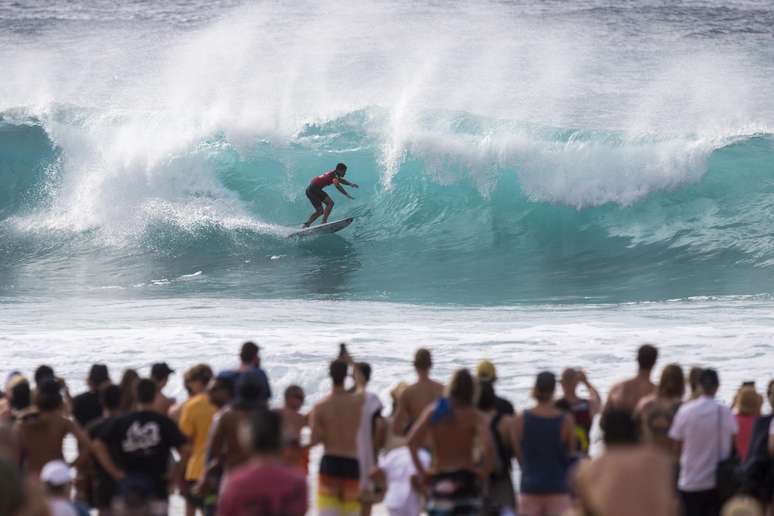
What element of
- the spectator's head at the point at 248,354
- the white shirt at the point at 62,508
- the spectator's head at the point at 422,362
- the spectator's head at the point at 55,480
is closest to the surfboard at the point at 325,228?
the spectator's head at the point at 248,354

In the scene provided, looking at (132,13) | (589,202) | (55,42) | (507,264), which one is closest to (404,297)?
(507,264)

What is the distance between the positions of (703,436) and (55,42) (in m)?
43.4

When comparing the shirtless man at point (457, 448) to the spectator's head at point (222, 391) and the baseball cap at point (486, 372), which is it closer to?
the baseball cap at point (486, 372)

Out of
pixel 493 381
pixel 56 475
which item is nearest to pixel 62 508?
pixel 56 475

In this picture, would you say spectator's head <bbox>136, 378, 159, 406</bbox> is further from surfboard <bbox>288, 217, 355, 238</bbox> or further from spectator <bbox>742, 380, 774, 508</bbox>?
surfboard <bbox>288, 217, 355, 238</bbox>

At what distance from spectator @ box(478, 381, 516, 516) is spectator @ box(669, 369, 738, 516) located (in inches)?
31.2

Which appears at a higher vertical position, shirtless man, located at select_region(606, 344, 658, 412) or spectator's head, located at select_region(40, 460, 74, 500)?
shirtless man, located at select_region(606, 344, 658, 412)

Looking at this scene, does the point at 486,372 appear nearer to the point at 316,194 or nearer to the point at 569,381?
the point at 569,381

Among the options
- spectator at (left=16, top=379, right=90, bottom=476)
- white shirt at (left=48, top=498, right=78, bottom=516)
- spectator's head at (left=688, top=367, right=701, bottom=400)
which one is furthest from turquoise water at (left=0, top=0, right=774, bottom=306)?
white shirt at (left=48, top=498, right=78, bottom=516)

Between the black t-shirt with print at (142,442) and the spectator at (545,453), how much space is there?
1.49m

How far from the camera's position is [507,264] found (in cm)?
1991

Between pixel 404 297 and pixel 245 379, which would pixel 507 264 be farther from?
pixel 245 379

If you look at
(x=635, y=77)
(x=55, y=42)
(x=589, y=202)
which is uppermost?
(x=55, y=42)

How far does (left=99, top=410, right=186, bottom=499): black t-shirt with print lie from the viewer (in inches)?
210
